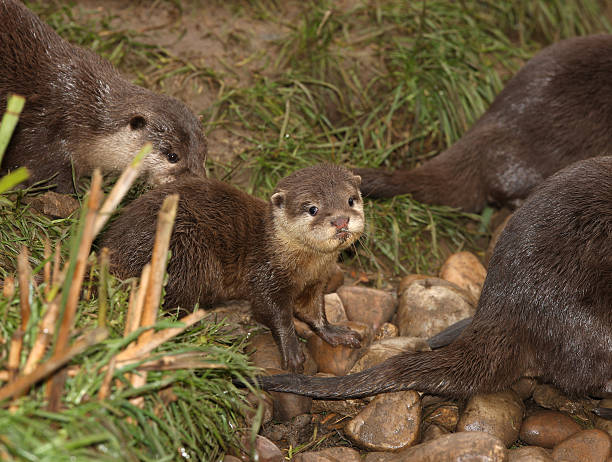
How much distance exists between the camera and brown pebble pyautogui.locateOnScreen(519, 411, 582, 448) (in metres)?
2.54

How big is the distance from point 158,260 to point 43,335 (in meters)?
0.33

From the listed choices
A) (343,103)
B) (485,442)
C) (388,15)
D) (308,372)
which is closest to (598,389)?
(485,442)

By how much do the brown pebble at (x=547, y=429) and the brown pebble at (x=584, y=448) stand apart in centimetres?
8

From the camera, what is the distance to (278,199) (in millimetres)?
2893

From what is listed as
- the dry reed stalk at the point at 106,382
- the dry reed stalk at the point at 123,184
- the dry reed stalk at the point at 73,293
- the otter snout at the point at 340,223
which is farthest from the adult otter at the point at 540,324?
the dry reed stalk at the point at 123,184

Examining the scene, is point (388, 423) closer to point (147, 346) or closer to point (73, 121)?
point (147, 346)

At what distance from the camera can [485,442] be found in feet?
7.13

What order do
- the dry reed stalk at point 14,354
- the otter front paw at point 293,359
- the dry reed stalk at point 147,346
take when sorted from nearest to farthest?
the dry reed stalk at point 14,354, the dry reed stalk at point 147,346, the otter front paw at point 293,359

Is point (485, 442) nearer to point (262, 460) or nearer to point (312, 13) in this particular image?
point (262, 460)

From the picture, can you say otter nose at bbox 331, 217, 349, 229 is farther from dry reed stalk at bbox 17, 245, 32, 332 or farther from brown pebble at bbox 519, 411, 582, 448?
dry reed stalk at bbox 17, 245, 32, 332

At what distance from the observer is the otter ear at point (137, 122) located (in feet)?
10.5

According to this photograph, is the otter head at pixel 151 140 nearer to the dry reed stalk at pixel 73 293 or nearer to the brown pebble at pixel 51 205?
the brown pebble at pixel 51 205

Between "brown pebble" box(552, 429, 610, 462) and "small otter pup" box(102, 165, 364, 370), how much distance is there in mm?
887

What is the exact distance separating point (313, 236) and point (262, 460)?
88cm
